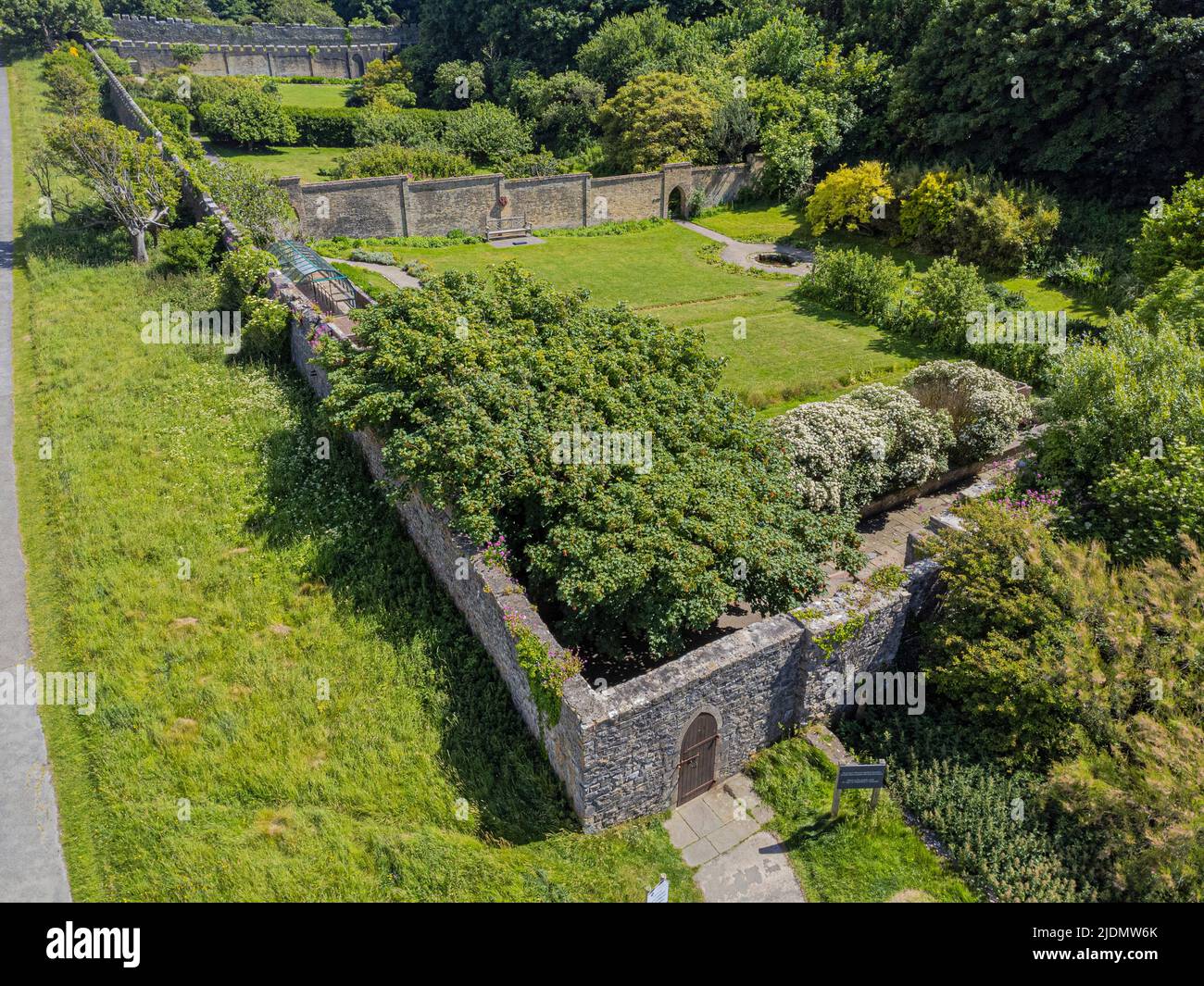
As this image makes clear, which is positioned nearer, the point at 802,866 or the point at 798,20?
the point at 802,866

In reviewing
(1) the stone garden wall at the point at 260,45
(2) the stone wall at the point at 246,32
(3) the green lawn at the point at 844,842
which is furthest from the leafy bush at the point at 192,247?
(2) the stone wall at the point at 246,32

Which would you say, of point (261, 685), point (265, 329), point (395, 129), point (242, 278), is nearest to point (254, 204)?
point (242, 278)

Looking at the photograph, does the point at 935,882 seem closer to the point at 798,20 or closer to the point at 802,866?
the point at 802,866

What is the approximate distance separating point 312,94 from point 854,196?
173ft

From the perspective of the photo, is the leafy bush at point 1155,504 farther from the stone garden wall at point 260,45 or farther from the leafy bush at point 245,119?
the stone garden wall at point 260,45

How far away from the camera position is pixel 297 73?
75.6m

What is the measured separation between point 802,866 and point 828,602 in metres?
3.84

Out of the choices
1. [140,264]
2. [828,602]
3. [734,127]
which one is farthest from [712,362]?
[734,127]

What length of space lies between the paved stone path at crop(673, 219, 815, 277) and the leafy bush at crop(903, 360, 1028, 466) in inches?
584

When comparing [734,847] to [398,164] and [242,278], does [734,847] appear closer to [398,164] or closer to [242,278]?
[242,278]

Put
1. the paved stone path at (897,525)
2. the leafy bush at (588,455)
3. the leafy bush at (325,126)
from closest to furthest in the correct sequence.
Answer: the leafy bush at (588,455), the paved stone path at (897,525), the leafy bush at (325,126)

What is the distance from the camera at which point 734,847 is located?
10.6 meters

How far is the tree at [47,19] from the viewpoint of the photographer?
61531 mm

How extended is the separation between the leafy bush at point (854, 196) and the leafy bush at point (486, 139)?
19.4 metres
